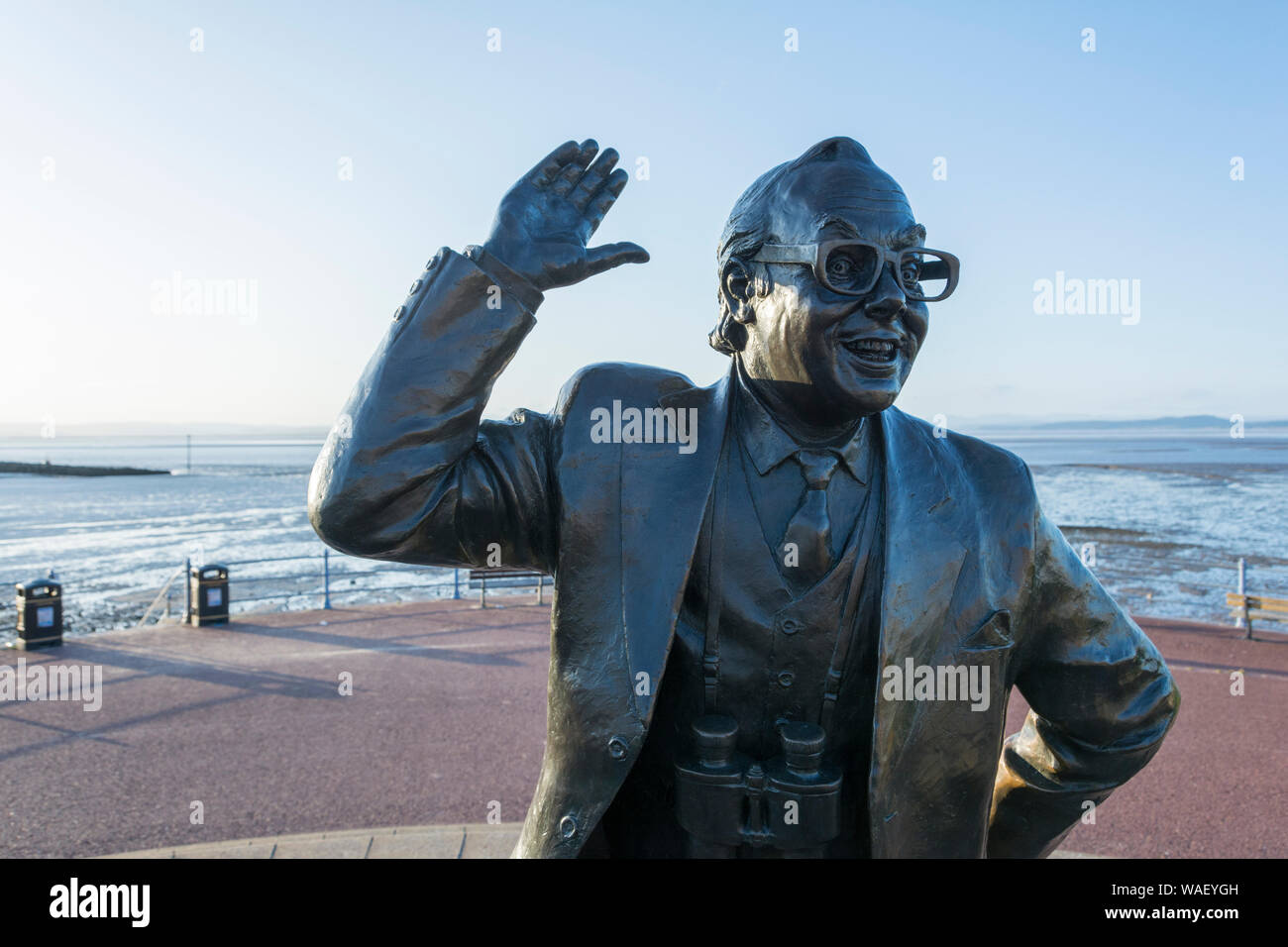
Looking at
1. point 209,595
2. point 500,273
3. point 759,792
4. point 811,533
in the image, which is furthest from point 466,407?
point 209,595

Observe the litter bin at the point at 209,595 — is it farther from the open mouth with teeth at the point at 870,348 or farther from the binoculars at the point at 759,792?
the open mouth with teeth at the point at 870,348

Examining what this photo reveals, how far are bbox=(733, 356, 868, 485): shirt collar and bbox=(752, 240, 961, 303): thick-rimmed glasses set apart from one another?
38 cm

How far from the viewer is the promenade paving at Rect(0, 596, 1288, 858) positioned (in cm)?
558

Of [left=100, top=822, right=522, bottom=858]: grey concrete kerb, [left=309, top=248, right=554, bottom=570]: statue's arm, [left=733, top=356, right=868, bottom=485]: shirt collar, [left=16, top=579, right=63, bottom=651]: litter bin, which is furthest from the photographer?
[left=16, top=579, right=63, bottom=651]: litter bin

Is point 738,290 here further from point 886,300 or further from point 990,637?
point 990,637

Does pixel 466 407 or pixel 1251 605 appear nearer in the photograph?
pixel 466 407

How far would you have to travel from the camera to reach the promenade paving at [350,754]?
5.58 meters

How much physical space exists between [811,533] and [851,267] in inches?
26.1

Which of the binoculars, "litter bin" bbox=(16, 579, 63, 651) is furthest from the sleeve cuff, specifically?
"litter bin" bbox=(16, 579, 63, 651)

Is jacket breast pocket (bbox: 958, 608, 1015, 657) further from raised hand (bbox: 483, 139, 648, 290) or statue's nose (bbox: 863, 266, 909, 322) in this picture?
raised hand (bbox: 483, 139, 648, 290)

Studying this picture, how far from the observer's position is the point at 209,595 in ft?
38.0

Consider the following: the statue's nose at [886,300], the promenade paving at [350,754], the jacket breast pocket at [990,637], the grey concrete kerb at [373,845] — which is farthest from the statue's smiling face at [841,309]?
the promenade paving at [350,754]
